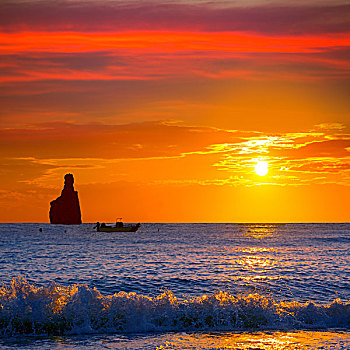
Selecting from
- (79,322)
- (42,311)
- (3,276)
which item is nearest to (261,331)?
(79,322)

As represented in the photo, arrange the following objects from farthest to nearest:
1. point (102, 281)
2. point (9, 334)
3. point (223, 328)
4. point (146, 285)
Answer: point (102, 281)
point (146, 285)
point (223, 328)
point (9, 334)

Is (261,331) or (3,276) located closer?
(261,331)

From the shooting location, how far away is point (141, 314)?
2573 centimetres

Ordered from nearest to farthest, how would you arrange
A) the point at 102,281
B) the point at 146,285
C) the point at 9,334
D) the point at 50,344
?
the point at 50,344
the point at 9,334
the point at 146,285
the point at 102,281

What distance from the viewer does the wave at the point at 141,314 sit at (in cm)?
2456

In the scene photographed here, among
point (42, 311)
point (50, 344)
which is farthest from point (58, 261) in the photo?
point (50, 344)

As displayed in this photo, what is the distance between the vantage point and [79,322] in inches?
973

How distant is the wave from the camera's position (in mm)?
24562

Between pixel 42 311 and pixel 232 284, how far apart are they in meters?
18.4

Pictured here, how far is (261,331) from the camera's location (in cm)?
2411

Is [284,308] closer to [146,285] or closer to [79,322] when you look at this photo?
[79,322]

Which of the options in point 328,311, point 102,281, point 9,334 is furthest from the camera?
point 102,281

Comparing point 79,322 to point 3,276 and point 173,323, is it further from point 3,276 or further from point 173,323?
point 3,276

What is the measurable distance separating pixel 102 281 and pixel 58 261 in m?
21.9
